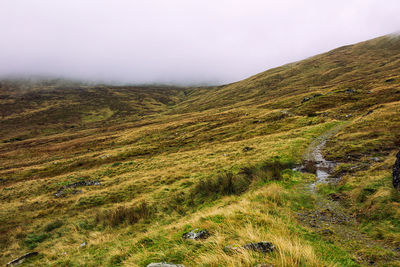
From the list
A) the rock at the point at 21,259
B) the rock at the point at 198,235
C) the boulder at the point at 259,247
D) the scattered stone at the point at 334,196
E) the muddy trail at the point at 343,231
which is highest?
the boulder at the point at 259,247

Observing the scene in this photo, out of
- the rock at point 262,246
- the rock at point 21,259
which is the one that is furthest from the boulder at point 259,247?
the rock at point 21,259

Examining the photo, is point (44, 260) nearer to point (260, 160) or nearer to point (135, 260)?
point (135, 260)

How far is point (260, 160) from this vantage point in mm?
18281

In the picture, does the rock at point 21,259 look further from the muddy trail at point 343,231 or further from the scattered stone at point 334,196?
the scattered stone at point 334,196

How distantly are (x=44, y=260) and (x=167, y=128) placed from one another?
181 feet

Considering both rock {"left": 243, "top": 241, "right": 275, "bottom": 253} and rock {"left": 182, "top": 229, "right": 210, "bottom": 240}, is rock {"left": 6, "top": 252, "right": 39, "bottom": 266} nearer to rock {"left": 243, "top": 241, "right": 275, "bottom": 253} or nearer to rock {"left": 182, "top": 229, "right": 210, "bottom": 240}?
rock {"left": 182, "top": 229, "right": 210, "bottom": 240}

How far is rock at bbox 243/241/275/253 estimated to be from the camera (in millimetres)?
4031

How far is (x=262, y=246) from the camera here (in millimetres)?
4164

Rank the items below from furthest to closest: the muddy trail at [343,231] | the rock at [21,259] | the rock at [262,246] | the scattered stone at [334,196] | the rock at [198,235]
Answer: the scattered stone at [334,196] → the rock at [21,259] → the rock at [198,235] → the muddy trail at [343,231] → the rock at [262,246]

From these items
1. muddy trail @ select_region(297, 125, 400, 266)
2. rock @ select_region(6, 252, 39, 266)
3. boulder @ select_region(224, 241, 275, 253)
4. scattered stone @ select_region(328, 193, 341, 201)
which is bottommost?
rock @ select_region(6, 252, 39, 266)

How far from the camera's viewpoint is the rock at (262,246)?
4031mm

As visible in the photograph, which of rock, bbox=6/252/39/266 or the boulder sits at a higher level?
the boulder

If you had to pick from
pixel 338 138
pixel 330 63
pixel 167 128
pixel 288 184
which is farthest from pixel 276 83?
pixel 288 184

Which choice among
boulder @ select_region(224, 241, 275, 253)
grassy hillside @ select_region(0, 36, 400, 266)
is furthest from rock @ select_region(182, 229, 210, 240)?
boulder @ select_region(224, 241, 275, 253)
